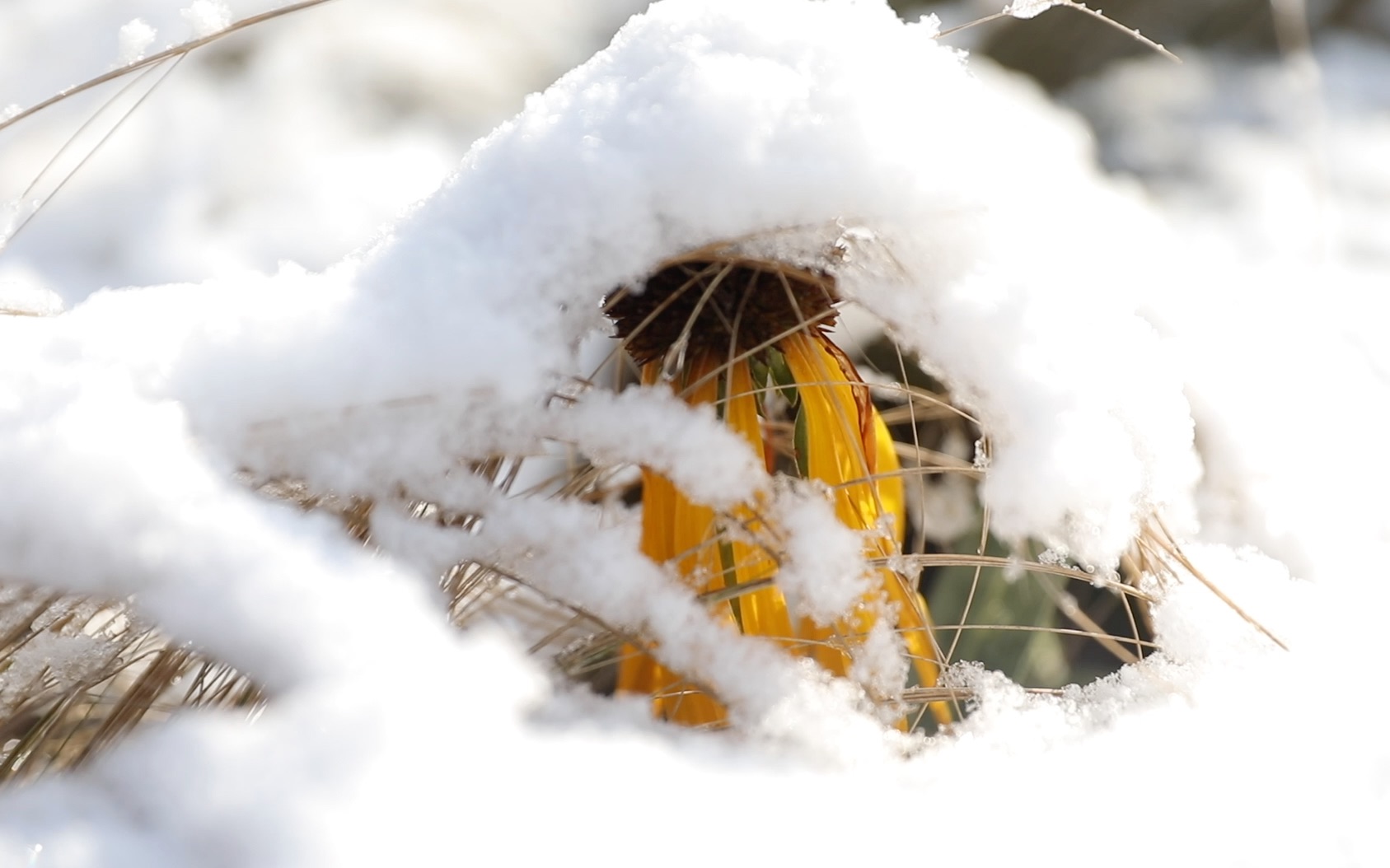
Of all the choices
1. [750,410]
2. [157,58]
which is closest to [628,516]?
[750,410]

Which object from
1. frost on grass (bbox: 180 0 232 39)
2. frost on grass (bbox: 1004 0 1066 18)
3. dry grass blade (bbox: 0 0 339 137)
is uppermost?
frost on grass (bbox: 180 0 232 39)

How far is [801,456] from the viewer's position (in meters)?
0.36

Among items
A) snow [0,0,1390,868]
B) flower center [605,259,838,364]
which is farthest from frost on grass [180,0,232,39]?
flower center [605,259,838,364]

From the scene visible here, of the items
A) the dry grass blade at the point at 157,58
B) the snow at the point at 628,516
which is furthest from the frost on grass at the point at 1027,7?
the dry grass blade at the point at 157,58

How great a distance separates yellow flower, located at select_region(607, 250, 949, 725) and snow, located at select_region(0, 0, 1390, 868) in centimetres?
4

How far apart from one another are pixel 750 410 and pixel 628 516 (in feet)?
0.20

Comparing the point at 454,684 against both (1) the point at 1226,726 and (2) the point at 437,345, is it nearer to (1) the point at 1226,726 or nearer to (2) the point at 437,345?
(2) the point at 437,345

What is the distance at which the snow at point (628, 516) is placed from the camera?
20 cm

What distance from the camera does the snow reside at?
0.20 metres

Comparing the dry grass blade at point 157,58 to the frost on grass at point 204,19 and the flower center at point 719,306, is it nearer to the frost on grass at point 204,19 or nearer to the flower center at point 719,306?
the frost on grass at point 204,19

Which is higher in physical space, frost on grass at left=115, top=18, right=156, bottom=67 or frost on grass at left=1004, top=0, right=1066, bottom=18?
frost on grass at left=115, top=18, right=156, bottom=67

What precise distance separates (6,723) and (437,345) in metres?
0.15

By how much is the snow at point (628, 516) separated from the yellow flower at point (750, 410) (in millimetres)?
42

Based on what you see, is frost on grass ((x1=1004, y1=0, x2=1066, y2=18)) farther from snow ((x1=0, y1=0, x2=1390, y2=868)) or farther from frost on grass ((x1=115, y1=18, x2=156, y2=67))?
frost on grass ((x1=115, y1=18, x2=156, y2=67))
